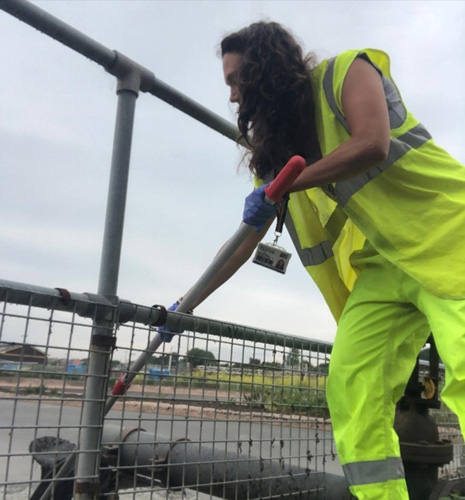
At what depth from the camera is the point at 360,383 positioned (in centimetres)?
175

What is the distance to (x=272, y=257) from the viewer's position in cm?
201

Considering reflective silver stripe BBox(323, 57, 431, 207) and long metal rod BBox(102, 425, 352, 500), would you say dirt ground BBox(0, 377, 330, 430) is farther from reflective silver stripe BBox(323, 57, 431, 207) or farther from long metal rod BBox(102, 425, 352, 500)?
reflective silver stripe BBox(323, 57, 431, 207)

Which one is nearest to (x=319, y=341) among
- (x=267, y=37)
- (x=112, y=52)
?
(x=267, y=37)

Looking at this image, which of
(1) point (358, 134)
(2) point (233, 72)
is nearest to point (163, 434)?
(1) point (358, 134)

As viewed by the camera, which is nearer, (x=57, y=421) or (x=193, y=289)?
(x=57, y=421)

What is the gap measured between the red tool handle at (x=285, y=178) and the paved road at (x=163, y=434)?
2.38 feet

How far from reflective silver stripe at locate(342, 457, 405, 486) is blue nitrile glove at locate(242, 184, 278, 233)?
0.78 metres

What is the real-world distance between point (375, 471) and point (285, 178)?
2.88 feet

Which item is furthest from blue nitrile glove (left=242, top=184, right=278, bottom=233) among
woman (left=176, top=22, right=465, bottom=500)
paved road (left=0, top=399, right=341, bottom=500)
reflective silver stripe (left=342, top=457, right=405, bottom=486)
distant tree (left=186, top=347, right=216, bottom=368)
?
reflective silver stripe (left=342, top=457, right=405, bottom=486)

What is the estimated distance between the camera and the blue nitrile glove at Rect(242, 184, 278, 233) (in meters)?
1.77

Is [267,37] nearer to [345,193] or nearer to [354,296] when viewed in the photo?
[345,193]

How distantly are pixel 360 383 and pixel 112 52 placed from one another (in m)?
1.29

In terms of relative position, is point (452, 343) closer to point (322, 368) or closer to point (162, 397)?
point (162, 397)

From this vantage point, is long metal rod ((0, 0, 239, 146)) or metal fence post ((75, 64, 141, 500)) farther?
long metal rod ((0, 0, 239, 146))
